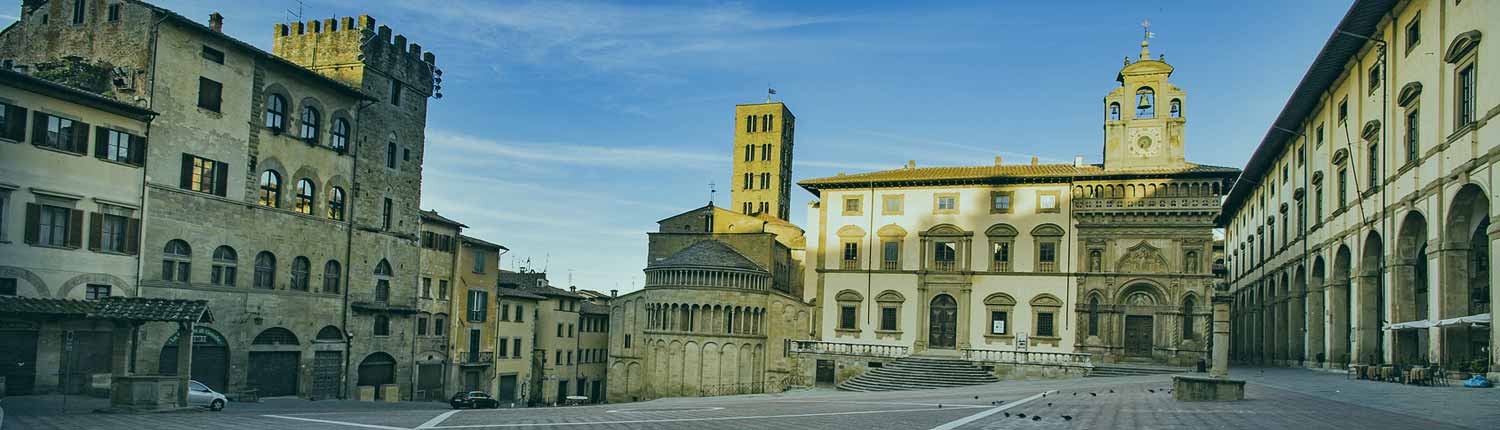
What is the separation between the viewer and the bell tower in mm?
55844

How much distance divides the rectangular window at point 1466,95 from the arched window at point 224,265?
4013 cm

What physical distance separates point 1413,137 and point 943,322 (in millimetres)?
29134

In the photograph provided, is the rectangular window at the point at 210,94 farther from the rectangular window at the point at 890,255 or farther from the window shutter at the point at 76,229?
the rectangular window at the point at 890,255

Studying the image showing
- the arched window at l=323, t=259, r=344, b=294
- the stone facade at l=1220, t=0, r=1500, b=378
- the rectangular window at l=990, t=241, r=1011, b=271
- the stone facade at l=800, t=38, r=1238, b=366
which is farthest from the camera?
the rectangular window at l=990, t=241, r=1011, b=271

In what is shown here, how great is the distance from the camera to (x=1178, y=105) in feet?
184

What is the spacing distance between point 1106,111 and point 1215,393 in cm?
3443

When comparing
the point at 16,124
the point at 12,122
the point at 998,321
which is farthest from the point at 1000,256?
the point at 12,122

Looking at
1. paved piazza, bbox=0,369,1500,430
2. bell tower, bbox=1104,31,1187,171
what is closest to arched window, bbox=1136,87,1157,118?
bell tower, bbox=1104,31,1187,171

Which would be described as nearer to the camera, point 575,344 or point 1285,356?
point 1285,356

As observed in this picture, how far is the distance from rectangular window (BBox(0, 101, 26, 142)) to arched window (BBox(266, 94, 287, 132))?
971 centimetres

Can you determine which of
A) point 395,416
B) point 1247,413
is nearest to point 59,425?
point 395,416

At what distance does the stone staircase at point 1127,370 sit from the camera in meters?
50.4

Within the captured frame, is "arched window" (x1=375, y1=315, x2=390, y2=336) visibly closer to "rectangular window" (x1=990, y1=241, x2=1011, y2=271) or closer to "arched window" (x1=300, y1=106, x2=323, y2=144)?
"arched window" (x1=300, y1=106, x2=323, y2=144)

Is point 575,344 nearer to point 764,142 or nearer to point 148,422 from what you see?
point 764,142
